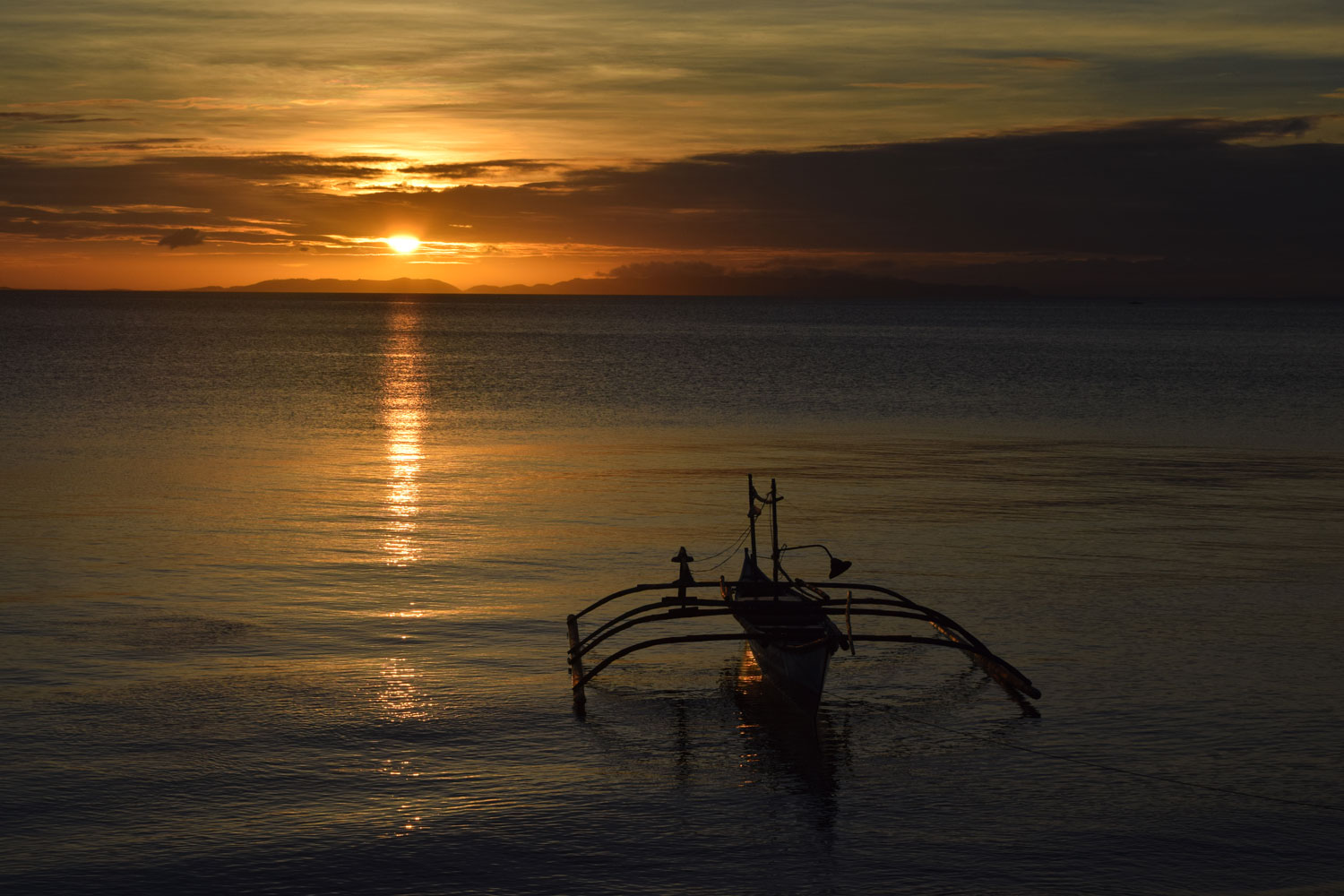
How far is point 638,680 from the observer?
15.6 metres

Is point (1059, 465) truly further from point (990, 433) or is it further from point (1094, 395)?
point (1094, 395)

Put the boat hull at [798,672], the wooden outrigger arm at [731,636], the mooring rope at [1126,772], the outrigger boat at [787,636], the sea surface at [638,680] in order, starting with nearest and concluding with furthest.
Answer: the sea surface at [638,680]
the mooring rope at [1126,772]
the boat hull at [798,672]
the outrigger boat at [787,636]
the wooden outrigger arm at [731,636]

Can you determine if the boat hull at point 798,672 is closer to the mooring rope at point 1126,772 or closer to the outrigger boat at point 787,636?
the outrigger boat at point 787,636

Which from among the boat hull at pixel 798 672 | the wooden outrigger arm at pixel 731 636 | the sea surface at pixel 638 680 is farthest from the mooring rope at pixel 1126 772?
the boat hull at pixel 798 672

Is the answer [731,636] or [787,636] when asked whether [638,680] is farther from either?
[787,636]

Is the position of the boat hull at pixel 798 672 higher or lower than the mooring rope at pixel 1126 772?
higher

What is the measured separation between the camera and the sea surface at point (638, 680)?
10.5 meters

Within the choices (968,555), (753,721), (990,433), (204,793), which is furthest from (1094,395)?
(204,793)

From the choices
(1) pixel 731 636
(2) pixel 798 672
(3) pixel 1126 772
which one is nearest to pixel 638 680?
(1) pixel 731 636

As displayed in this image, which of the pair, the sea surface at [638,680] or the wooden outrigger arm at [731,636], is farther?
the wooden outrigger arm at [731,636]

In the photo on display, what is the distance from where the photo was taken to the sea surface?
10.5 metres

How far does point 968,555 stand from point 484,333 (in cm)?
14552

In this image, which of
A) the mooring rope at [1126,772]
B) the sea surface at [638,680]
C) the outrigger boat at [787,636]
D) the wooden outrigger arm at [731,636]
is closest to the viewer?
the sea surface at [638,680]

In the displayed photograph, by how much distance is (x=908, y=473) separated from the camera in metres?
33.2
